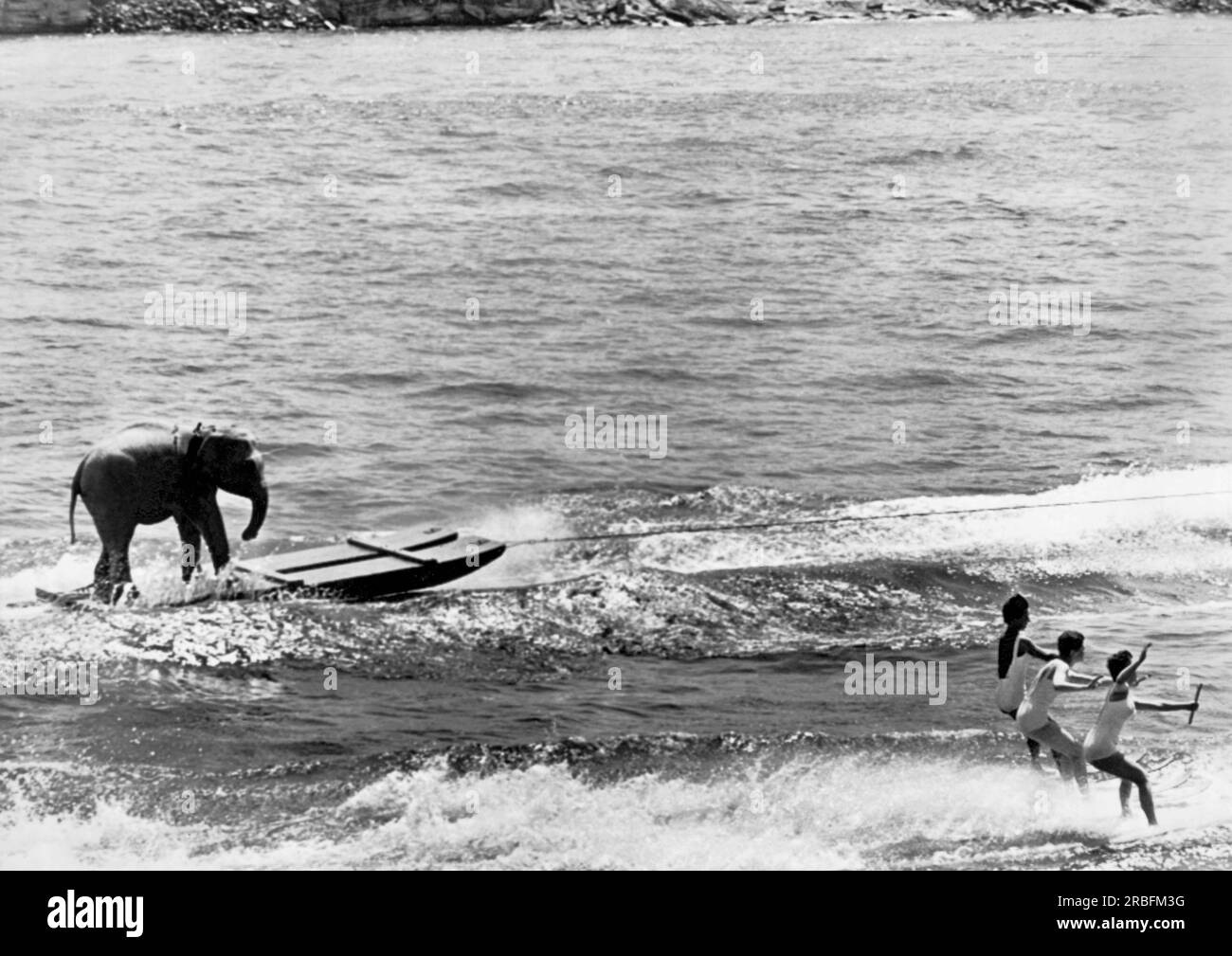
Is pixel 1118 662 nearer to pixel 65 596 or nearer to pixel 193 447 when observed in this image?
pixel 193 447

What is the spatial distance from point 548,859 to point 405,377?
10.8m

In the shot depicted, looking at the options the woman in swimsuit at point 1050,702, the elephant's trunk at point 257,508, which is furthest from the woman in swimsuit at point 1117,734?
the elephant's trunk at point 257,508

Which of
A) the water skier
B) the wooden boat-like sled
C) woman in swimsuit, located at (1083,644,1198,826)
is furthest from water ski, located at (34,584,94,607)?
woman in swimsuit, located at (1083,644,1198,826)

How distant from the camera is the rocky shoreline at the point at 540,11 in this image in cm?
3656

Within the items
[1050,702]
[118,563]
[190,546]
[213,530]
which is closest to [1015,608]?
[1050,702]

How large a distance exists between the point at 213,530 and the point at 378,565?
1229 mm

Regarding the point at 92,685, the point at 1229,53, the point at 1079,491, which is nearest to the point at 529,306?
the point at 1079,491

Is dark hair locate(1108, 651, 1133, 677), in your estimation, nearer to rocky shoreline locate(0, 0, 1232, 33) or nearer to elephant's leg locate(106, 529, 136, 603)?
elephant's leg locate(106, 529, 136, 603)

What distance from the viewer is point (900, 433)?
61.1ft

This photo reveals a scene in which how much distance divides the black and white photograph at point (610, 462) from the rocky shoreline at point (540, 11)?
1.87 m

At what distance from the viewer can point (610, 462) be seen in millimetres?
17594

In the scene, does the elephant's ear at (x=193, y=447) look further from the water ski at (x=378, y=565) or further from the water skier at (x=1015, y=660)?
the water skier at (x=1015, y=660)

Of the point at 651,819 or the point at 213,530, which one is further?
the point at 213,530

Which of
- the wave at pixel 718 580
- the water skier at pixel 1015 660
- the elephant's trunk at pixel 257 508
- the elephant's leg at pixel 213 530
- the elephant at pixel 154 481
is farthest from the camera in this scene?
the elephant's trunk at pixel 257 508
